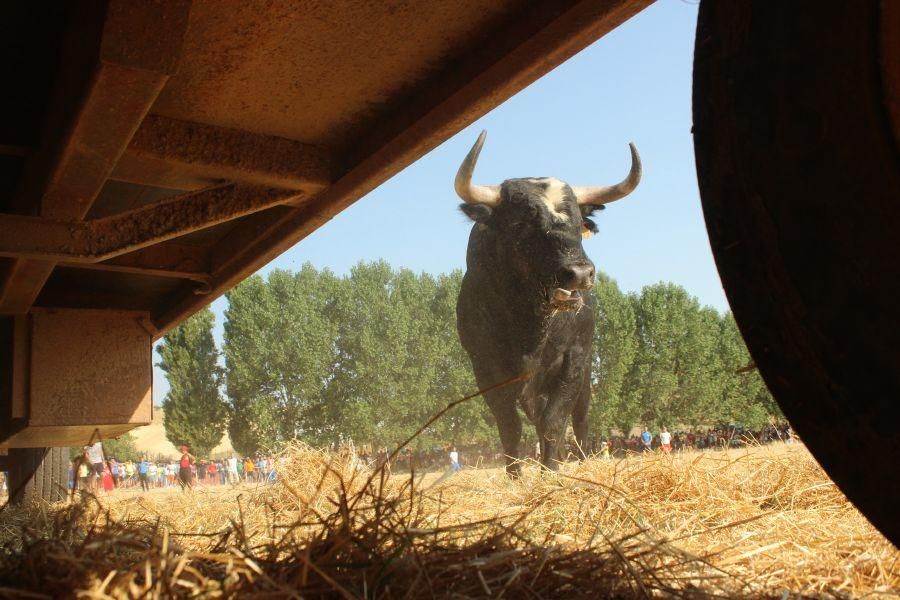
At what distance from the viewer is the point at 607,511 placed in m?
3.41

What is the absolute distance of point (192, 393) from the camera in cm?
4084

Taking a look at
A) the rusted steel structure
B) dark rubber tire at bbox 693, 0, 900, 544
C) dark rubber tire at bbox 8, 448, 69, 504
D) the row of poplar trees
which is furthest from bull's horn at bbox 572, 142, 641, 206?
the row of poplar trees

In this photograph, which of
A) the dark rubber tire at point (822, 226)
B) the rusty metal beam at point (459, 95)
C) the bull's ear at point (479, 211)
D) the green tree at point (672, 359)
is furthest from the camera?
the green tree at point (672, 359)

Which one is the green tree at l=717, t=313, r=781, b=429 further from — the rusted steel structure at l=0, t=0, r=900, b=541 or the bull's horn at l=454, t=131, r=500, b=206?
the rusted steel structure at l=0, t=0, r=900, b=541

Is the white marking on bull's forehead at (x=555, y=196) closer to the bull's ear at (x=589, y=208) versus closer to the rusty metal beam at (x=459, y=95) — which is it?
the bull's ear at (x=589, y=208)

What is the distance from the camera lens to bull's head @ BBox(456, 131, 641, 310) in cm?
645

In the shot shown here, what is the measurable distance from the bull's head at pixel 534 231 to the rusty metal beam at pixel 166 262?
2.92 metres

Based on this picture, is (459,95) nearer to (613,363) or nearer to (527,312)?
(527,312)

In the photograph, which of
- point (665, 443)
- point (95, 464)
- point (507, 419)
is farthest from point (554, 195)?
point (95, 464)

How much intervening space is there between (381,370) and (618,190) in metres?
35.3

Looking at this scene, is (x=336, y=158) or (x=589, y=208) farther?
(x=589, y=208)

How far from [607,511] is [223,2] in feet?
8.17

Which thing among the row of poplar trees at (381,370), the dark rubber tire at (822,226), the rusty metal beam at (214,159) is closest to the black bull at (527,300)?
the rusty metal beam at (214,159)

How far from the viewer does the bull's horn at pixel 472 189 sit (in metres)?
7.50
